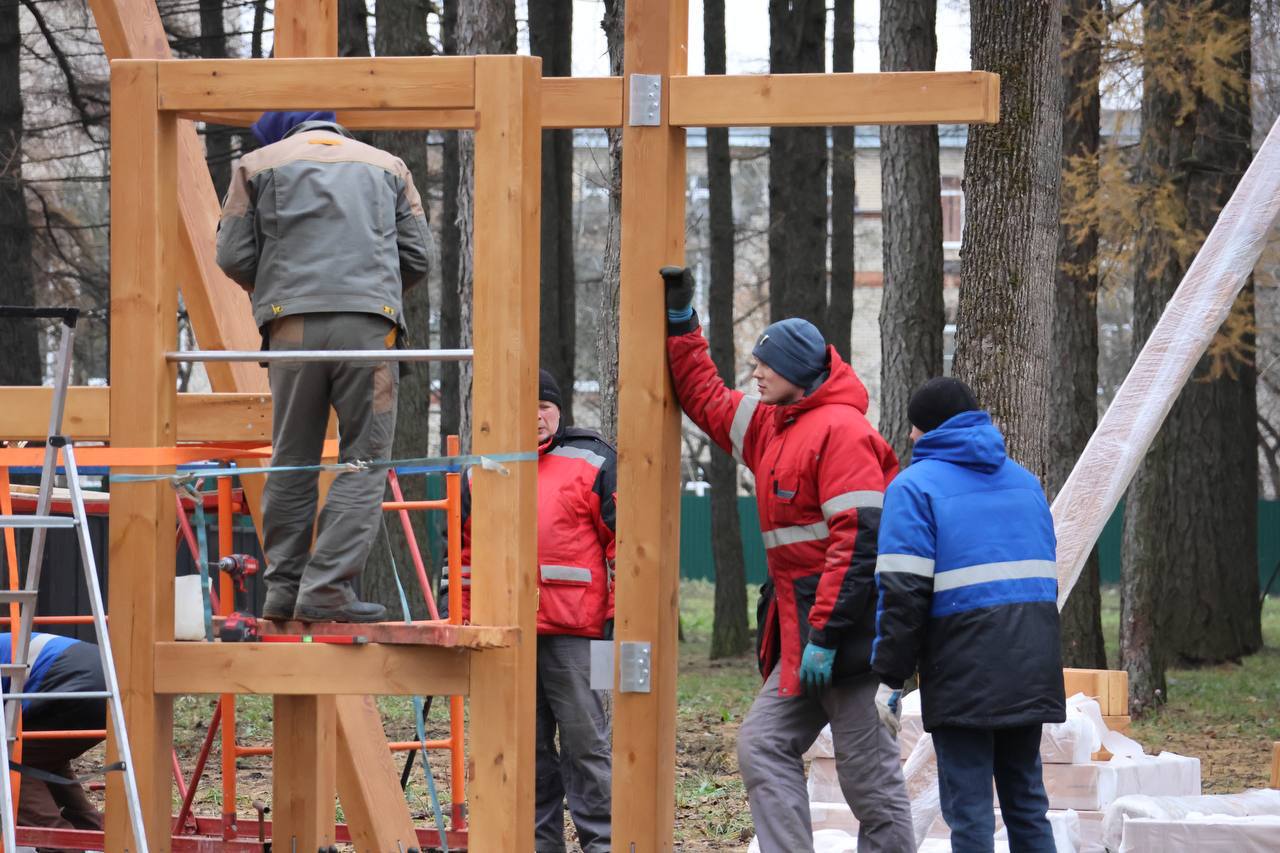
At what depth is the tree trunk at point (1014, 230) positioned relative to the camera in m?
8.34

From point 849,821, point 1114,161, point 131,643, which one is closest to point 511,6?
point 1114,161

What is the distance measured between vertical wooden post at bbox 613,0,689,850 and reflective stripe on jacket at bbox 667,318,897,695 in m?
0.15

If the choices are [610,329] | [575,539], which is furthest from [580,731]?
[610,329]

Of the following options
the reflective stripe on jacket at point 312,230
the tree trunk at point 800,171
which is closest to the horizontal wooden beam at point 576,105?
the reflective stripe on jacket at point 312,230

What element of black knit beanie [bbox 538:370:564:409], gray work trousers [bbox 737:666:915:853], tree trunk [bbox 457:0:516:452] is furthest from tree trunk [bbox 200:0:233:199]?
gray work trousers [bbox 737:666:915:853]

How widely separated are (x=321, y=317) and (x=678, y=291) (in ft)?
3.83

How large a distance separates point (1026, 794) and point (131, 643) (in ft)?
9.60

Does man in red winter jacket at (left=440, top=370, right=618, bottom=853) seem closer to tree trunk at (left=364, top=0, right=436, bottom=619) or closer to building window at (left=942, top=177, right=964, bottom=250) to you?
tree trunk at (left=364, top=0, right=436, bottom=619)

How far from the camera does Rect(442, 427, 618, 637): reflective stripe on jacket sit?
22.4ft

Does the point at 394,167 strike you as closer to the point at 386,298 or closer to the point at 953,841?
the point at 386,298

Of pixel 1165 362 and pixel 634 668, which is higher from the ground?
pixel 1165 362

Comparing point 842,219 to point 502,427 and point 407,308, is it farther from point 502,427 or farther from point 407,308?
point 502,427

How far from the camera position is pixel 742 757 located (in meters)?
5.81

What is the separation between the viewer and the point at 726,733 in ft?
42.4
